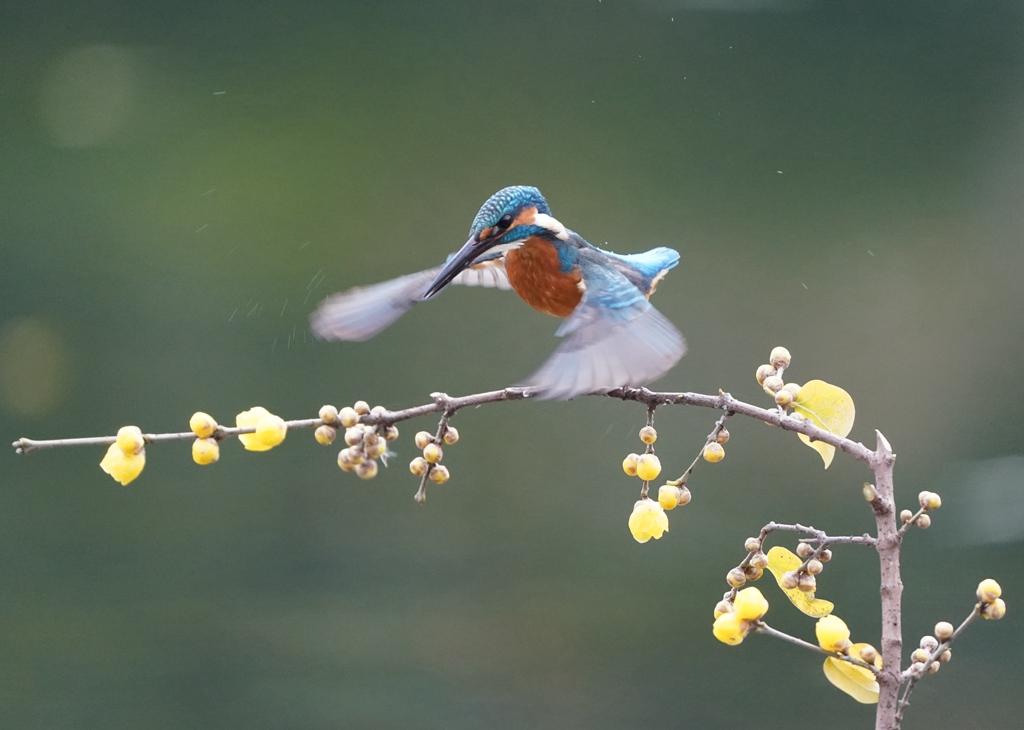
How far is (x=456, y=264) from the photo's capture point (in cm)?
99

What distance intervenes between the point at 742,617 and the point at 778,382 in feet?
0.60

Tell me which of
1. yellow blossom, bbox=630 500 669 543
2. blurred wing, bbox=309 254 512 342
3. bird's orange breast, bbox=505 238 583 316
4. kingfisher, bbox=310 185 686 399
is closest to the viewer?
yellow blossom, bbox=630 500 669 543

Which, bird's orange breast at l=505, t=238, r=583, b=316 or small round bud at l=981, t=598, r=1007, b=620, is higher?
bird's orange breast at l=505, t=238, r=583, b=316

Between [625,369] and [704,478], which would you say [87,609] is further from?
[625,369]

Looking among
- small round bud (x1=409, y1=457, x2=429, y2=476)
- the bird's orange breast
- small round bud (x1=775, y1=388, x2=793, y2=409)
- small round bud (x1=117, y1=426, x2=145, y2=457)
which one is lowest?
small round bud (x1=117, y1=426, x2=145, y2=457)

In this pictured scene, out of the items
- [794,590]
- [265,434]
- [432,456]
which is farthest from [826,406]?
[265,434]

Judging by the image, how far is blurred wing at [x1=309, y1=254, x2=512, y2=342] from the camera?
968 millimetres

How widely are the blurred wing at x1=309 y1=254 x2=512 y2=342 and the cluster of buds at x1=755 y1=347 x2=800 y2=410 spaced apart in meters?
0.39

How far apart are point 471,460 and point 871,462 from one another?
1.55 m

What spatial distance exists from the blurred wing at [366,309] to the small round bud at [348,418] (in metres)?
0.33

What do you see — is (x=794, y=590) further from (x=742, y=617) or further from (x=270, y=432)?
(x=270, y=432)

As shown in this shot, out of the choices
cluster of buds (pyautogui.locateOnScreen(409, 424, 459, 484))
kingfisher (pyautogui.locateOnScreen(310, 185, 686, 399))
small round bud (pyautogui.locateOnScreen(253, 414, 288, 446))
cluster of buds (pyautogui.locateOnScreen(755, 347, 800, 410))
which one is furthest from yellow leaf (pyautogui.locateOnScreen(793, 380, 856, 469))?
small round bud (pyautogui.locateOnScreen(253, 414, 288, 446))

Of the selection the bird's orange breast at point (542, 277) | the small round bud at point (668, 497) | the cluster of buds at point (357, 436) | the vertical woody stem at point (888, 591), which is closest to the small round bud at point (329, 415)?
the cluster of buds at point (357, 436)

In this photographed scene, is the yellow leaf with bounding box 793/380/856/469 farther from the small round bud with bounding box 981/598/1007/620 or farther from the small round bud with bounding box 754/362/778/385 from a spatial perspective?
the small round bud with bounding box 981/598/1007/620
